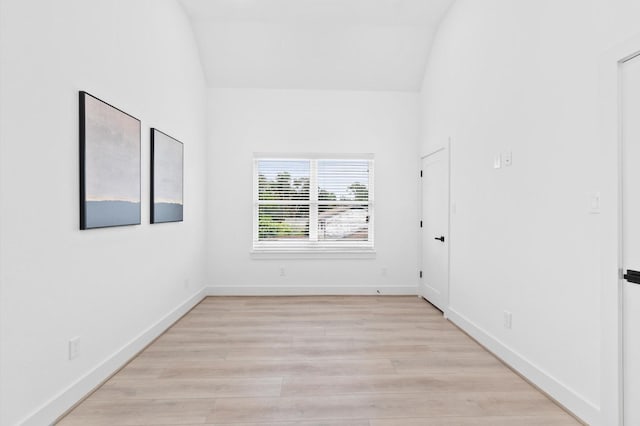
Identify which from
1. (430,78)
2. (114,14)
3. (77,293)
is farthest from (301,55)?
(77,293)

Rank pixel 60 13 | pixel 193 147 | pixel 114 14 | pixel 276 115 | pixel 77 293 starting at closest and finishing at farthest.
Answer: pixel 60 13 < pixel 77 293 < pixel 114 14 < pixel 193 147 < pixel 276 115

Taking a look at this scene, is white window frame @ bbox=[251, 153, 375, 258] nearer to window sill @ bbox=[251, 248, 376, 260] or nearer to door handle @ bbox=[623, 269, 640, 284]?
window sill @ bbox=[251, 248, 376, 260]

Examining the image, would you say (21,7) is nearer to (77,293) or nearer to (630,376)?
(77,293)

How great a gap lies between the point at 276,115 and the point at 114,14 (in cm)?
254

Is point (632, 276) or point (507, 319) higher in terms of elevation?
point (632, 276)

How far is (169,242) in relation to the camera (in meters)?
3.61

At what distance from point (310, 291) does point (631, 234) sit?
3.80 meters

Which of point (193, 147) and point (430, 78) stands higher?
point (430, 78)

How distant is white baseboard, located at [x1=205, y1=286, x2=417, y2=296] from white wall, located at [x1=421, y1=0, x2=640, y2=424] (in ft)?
4.47

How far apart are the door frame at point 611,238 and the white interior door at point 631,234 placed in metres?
0.02

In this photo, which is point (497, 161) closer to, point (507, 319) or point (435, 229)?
point (507, 319)

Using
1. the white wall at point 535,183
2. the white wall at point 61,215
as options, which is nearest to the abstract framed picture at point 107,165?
the white wall at point 61,215

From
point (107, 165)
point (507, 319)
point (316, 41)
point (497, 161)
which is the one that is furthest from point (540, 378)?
point (316, 41)

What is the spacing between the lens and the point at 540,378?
2.38 m
